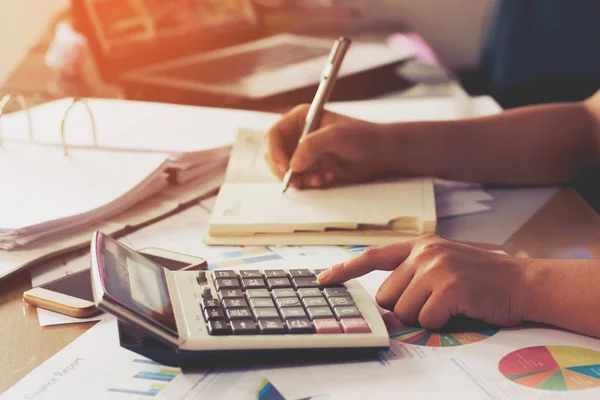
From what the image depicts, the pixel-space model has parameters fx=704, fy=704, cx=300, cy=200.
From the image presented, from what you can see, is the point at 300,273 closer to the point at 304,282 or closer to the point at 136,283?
the point at 304,282

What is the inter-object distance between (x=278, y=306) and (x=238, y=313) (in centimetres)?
3

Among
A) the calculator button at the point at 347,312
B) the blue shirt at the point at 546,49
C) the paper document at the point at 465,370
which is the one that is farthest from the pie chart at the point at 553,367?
the blue shirt at the point at 546,49

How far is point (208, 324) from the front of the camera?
504 millimetres

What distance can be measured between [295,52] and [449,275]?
97 cm

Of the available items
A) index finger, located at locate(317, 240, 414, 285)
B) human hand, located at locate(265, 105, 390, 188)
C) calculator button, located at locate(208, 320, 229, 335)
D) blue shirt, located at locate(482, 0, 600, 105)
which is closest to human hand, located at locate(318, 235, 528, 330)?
index finger, located at locate(317, 240, 414, 285)

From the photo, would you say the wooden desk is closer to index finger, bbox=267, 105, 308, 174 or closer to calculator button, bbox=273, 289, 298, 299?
calculator button, bbox=273, 289, 298, 299

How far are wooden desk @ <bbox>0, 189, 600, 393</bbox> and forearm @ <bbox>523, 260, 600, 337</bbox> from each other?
0.11 metres

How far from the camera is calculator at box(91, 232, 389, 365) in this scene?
19.1 inches

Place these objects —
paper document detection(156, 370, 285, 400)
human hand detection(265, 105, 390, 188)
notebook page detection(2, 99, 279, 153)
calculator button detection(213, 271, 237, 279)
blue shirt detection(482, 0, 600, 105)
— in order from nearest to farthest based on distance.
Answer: paper document detection(156, 370, 285, 400) → calculator button detection(213, 271, 237, 279) → human hand detection(265, 105, 390, 188) → notebook page detection(2, 99, 279, 153) → blue shirt detection(482, 0, 600, 105)

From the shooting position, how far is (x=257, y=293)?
1.81 ft

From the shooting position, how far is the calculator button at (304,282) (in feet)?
1.87

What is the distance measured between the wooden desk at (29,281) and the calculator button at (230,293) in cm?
12

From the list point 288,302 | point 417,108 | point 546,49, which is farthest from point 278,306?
point 546,49

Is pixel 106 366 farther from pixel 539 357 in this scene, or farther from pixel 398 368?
pixel 539 357
